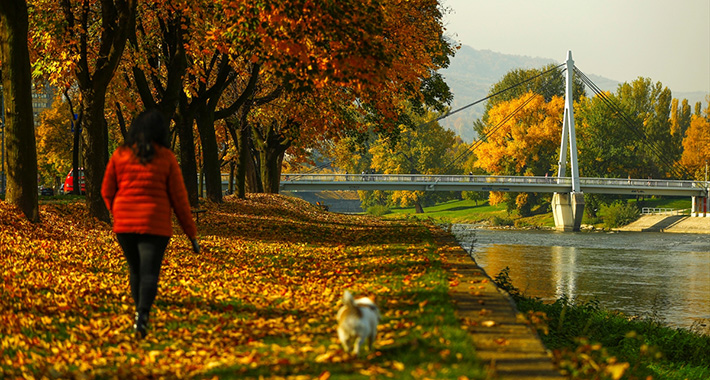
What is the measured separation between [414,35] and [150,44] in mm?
6309

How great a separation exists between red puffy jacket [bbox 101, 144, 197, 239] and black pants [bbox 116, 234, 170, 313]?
0.29 ft

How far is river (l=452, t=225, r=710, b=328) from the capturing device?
19.5 meters

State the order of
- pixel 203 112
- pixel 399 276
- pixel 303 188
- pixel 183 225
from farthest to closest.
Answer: pixel 303 188
pixel 203 112
pixel 399 276
pixel 183 225

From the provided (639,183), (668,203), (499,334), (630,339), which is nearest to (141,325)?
(499,334)

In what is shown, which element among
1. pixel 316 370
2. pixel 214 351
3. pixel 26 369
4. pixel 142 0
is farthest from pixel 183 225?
pixel 142 0

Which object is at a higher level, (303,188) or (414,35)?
(414,35)

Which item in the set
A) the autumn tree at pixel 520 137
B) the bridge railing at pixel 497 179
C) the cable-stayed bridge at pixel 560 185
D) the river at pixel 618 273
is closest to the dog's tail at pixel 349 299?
the river at pixel 618 273

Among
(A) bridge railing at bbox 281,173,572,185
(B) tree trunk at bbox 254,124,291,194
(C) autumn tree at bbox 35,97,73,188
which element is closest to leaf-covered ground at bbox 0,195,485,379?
(B) tree trunk at bbox 254,124,291,194

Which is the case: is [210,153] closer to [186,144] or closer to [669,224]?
[186,144]

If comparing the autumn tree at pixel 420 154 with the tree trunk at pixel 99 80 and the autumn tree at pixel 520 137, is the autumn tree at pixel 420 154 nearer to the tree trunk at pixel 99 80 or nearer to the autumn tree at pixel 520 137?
the autumn tree at pixel 520 137

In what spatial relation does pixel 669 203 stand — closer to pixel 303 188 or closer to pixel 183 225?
pixel 303 188

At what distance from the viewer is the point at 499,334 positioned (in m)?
6.14

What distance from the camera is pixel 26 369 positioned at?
5.57 meters

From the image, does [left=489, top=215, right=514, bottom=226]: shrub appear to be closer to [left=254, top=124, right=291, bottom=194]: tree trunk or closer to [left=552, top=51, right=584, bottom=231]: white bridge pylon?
[left=552, top=51, right=584, bottom=231]: white bridge pylon
